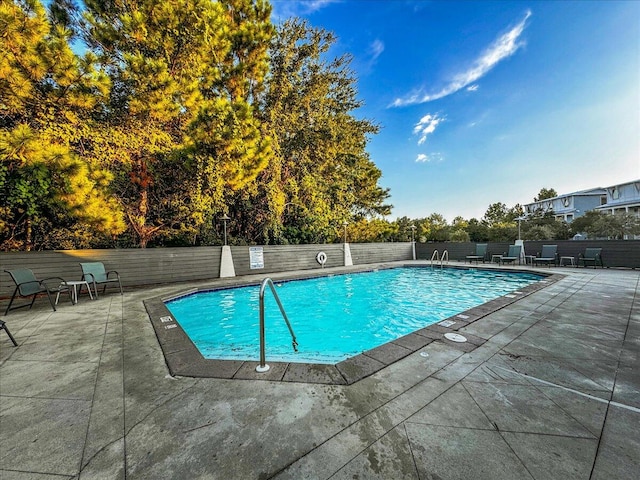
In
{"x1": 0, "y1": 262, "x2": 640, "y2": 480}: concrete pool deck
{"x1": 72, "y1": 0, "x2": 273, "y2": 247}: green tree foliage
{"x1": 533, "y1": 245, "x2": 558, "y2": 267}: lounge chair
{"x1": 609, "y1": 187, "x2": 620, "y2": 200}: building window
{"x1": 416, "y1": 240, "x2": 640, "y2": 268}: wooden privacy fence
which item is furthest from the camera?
{"x1": 609, "y1": 187, "x2": 620, "y2": 200}: building window

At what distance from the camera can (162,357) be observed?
230 centimetres

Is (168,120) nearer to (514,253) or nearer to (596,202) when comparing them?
(514,253)

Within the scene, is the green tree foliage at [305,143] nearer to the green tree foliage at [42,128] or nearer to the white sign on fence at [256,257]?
the white sign on fence at [256,257]

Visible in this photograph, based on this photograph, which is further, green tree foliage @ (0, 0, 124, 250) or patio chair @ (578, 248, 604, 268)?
patio chair @ (578, 248, 604, 268)

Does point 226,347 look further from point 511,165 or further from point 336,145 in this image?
point 511,165

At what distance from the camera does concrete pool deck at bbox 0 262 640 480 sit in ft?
3.66

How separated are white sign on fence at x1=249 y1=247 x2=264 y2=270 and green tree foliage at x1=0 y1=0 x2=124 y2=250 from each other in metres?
3.80

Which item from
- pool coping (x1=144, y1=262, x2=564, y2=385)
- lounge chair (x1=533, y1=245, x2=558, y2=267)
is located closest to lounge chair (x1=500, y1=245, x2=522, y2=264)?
lounge chair (x1=533, y1=245, x2=558, y2=267)

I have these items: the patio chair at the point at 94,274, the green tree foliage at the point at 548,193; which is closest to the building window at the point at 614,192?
the green tree foliage at the point at 548,193

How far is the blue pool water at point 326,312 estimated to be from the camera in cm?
354

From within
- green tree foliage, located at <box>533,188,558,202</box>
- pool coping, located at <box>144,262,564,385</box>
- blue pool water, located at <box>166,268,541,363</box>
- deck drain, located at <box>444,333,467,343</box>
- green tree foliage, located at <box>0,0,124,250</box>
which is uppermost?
green tree foliage, located at <box>533,188,558,202</box>

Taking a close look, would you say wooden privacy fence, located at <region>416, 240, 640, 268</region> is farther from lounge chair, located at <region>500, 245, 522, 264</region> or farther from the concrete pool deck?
the concrete pool deck

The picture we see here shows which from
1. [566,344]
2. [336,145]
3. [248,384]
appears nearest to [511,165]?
[336,145]

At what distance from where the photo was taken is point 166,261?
7266mm
